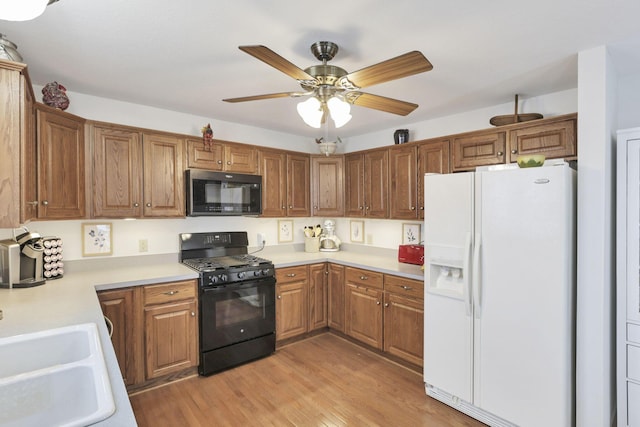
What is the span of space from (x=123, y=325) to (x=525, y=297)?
273 cm

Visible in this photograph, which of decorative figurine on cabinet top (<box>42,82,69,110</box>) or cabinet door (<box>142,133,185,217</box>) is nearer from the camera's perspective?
decorative figurine on cabinet top (<box>42,82,69,110</box>)

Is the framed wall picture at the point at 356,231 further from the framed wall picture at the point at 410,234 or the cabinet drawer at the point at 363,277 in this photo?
the cabinet drawer at the point at 363,277

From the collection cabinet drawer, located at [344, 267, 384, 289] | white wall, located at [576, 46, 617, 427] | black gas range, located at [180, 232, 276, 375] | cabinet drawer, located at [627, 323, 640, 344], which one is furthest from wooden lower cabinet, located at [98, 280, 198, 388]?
cabinet drawer, located at [627, 323, 640, 344]

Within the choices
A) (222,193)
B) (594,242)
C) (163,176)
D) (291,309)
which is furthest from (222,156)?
(594,242)

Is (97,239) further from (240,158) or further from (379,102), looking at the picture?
(379,102)

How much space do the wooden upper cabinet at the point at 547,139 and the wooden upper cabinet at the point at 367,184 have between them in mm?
1199

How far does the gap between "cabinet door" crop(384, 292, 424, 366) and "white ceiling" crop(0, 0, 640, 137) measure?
1.75 metres

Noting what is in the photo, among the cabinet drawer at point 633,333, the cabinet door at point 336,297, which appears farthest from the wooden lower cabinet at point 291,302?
the cabinet drawer at point 633,333

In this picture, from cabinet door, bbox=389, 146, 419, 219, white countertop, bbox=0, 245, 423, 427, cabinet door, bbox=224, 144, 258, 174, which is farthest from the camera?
cabinet door, bbox=224, 144, 258, 174

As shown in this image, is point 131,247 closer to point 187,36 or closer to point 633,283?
point 187,36

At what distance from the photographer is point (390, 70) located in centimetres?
154

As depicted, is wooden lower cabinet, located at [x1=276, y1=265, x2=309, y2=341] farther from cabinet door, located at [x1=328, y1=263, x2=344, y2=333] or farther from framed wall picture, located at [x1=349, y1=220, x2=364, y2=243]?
framed wall picture, located at [x1=349, y1=220, x2=364, y2=243]

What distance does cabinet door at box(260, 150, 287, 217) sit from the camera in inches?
141

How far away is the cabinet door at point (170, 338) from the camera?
8.48ft
